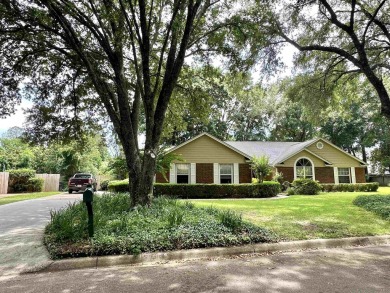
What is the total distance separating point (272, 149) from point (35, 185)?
22.6 m

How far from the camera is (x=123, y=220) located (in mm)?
5719

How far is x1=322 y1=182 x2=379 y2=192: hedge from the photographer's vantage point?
22094 mm

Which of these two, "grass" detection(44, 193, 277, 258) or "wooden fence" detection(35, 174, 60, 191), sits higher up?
"wooden fence" detection(35, 174, 60, 191)

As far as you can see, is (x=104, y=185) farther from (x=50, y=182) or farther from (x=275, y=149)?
(x=275, y=149)

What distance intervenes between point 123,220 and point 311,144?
22.4m

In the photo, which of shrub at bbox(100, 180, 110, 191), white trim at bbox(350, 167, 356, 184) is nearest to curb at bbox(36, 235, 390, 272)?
white trim at bbox(350, 167, 356, 184)

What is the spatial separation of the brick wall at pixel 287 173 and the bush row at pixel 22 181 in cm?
2204

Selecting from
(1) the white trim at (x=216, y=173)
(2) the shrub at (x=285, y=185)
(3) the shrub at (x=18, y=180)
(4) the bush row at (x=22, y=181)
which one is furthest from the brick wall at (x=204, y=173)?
(3) the shrub at (x=18, y=180)

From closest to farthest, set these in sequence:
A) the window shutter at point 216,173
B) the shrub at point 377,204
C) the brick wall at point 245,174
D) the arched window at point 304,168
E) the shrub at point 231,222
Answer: the shrub at point 231,222 < the shrub at point 377,204 < the window shutter at point 216,173 < the brick wall at point 245,174 < the arched window at point 304,168

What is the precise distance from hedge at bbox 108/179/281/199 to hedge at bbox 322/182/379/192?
23.4 ft

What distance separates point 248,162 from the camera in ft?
71.1

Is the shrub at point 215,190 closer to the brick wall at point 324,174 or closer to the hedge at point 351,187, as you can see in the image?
the hedge at point 351,187

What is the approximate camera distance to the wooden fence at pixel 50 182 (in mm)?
26825

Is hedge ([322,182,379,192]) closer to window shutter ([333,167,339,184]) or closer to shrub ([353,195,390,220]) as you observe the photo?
window shutter ([333,167,339,184])
